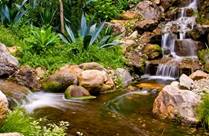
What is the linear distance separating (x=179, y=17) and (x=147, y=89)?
5391mm

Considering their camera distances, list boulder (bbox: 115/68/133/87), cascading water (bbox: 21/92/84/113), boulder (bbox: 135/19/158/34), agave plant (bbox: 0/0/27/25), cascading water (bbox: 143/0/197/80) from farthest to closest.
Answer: boulder (bbox: 135/19/158/34) < agave plant (bbox: 0/0/27/25) < cascading water (bbox: 143/0/197/80) < boulder (bbox: 115/68/133/87) < cascading water (bbox: 21/92/84/113)

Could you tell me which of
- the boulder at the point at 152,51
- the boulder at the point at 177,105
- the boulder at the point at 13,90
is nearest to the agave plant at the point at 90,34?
the boulder at the point at 152,51

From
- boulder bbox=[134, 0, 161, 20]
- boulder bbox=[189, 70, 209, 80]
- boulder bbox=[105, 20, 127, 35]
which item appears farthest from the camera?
boulder bbox=[134, 0, 161, 20]

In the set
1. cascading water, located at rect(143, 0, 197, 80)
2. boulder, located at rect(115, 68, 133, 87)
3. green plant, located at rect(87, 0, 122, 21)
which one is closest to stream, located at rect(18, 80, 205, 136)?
boulder, located at rect(115, 68, 133, 87)

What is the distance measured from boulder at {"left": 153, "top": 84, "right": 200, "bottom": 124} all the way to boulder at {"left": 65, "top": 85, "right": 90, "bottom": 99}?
6.34ft

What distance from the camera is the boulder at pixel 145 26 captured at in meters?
14.8

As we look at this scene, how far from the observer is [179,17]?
51.3 ft

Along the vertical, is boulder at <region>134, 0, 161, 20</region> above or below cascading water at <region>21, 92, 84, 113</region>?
above

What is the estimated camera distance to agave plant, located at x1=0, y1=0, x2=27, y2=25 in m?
13.4

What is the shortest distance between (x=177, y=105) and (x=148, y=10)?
8.26 metres

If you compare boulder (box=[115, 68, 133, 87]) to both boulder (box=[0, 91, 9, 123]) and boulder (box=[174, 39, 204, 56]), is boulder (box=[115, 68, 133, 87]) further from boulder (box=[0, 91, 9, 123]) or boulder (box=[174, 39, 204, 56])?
boulder (box=[0, 91, 9, 123])

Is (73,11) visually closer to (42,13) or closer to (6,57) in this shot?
(42,13)

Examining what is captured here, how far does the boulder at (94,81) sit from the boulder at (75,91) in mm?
321

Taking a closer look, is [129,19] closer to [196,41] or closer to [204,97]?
[196,41]
